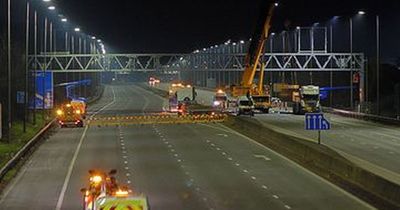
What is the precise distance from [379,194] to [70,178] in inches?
521

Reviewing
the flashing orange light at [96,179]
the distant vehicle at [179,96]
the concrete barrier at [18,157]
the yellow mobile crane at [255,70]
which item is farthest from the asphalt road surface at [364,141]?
the distant vehicle at [179,96]

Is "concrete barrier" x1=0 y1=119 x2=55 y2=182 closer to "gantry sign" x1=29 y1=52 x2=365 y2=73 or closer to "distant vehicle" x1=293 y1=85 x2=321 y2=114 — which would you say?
"distant vehicle" x1=293 y1=85 x2=321 y2=114

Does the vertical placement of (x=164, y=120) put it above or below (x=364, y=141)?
above

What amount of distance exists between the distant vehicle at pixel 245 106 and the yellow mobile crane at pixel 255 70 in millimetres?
1219

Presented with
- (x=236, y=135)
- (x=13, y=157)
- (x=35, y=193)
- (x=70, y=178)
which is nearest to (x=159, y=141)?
(x=236, y=135)

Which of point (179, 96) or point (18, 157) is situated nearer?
point (18, 157)

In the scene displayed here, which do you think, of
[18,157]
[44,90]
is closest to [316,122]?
[18,157]

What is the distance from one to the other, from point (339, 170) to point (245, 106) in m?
49.6

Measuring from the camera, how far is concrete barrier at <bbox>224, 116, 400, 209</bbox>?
76.3 feet

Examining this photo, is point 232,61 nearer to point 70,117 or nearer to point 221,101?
point 221,101

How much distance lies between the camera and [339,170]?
29.7 m

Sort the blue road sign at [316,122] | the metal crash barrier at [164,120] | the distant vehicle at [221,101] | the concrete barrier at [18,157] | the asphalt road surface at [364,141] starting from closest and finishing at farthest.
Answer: the concrete barrier at [18,157] < the blue road sign at [316,122] < the asphalt road surface at [364,141] < the metal crash barrier at [164,120] < the distant vehicle at [221,101]

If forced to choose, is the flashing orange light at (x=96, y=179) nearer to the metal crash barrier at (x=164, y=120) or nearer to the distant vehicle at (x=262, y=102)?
the metal crash barrier at (x=164, y=120)

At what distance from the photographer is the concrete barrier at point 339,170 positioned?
2327cm
